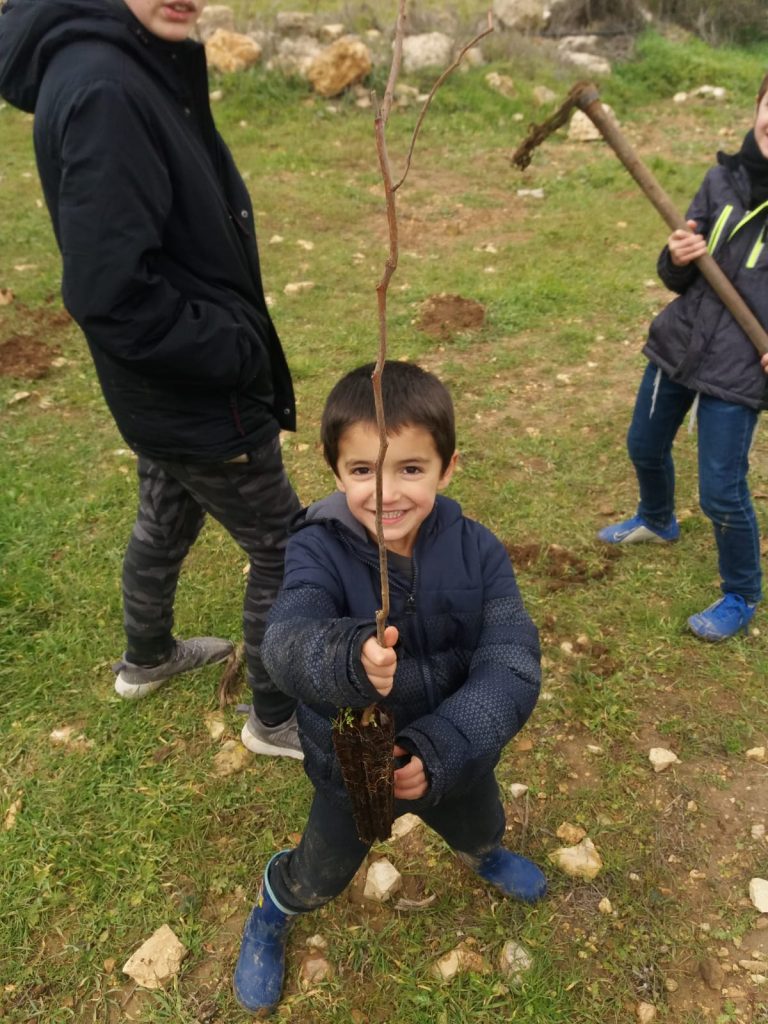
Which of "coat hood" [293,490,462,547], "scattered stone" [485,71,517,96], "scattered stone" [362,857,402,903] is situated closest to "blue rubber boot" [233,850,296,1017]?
"scattered stone" [362,857,402,903]

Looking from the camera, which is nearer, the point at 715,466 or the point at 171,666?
the point at 715,466

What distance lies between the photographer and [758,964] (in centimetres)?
217

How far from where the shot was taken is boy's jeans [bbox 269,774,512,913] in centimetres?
189

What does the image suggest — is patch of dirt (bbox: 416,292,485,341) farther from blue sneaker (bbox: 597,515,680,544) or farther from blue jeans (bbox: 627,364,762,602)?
blue jeans (bbox: 627,364,762,602)

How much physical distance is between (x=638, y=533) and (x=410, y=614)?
2.27 metres

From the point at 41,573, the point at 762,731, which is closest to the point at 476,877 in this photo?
the point at 762,731

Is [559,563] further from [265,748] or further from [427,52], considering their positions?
[427,52]

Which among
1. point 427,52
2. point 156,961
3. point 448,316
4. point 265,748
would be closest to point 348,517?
point 265,748

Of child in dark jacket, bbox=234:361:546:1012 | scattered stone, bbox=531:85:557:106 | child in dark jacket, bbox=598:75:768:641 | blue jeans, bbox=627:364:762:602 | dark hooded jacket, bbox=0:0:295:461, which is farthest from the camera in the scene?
scattered stone, bbox=531:85:557:106

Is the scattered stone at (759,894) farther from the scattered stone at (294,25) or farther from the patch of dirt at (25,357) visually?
the scattered stone at (294,25)

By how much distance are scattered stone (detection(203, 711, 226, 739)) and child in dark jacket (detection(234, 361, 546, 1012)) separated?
1036 millimetres

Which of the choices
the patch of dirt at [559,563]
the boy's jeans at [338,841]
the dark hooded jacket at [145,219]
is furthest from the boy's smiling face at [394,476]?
the patch of dirt at [559,563]

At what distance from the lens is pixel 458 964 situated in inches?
86.7

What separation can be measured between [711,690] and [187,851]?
2011 millimetres
